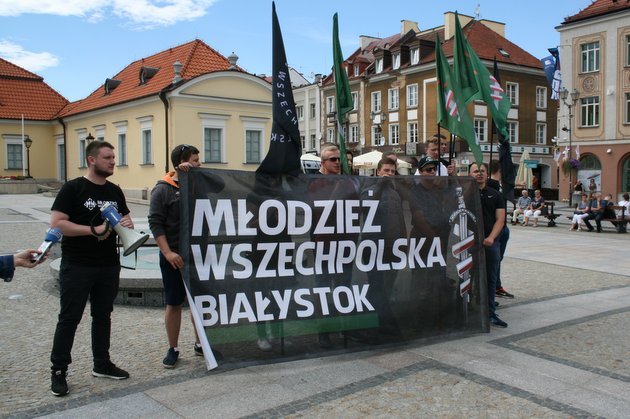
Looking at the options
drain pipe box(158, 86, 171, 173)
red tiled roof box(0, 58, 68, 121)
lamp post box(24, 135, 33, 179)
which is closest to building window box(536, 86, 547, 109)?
drain pipe box(158, 86, 171, 173)

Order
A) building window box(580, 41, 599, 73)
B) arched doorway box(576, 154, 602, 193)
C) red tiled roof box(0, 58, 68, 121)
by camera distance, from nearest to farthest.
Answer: building window box(580, 41, 599, 73), arched doorway box(576, 154, 602, 193), red tiled roof box(0, 58, 68, 121)

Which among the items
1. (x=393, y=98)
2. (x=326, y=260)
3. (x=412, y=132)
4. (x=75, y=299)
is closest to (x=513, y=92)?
(x=412, y=132)

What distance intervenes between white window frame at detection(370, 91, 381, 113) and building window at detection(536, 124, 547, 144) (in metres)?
13.7

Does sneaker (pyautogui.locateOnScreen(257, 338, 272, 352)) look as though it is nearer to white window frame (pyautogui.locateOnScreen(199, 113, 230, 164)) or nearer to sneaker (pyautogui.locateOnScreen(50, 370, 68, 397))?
sneaker (pyautogui.locateOnScreen(50, 370, 68, 397))

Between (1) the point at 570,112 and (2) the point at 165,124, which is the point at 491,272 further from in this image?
(1) the point at 570,112

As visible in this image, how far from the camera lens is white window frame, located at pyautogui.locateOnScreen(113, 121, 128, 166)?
34.0 metres

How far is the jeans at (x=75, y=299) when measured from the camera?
4.61 metres

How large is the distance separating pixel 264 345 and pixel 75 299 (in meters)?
1.66

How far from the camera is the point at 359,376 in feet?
16.4

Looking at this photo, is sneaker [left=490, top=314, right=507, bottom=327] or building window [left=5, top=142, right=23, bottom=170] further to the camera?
building window [left=5, top=142, right=23, bottom=170]

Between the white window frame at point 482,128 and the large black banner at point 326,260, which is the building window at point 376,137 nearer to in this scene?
the white window frame at point 482,128

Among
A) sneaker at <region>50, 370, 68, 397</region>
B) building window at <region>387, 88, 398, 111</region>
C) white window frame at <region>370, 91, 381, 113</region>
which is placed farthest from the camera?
white window frame at <region>370, 91, 381, 113</region>

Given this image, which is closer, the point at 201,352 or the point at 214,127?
the point at 201,352

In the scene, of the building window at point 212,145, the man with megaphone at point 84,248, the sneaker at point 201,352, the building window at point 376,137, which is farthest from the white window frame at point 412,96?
the man with megaphone at point 84,248
